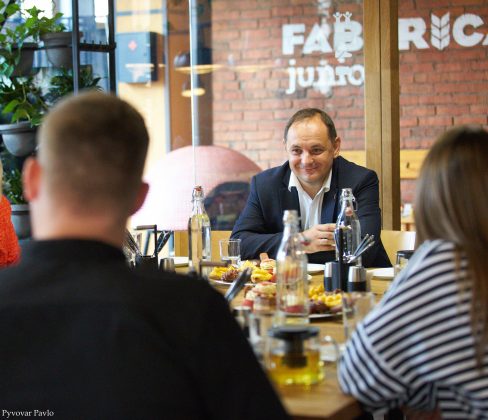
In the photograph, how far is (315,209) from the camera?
390cm

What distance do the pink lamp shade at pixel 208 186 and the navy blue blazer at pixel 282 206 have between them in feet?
5.83

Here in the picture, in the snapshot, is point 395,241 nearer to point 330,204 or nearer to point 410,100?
point 330,204

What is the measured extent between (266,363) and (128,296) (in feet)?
1.69

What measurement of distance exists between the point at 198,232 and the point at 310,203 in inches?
27.8

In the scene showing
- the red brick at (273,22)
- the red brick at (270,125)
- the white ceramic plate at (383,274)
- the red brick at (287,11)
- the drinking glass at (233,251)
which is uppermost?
the red brick at (287,11)

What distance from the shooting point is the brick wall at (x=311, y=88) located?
5.23 metres

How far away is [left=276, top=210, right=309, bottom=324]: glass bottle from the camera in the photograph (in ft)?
8.05

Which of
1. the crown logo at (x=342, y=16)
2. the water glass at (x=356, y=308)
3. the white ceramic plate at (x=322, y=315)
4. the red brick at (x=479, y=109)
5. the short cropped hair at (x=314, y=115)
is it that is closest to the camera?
the water glass at (x=356, y=308)

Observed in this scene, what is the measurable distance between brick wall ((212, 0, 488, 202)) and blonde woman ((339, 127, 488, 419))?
3411mm

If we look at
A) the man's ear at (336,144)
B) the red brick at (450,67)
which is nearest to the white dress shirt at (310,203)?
the man's ear at (336,144)

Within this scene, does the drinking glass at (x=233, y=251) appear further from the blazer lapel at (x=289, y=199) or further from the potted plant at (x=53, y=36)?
the potted plant at (x=53, y=36)

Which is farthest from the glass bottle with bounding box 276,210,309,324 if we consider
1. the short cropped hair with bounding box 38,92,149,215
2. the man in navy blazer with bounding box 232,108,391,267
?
the man in navy blazer with bounding box 232,108,391,267

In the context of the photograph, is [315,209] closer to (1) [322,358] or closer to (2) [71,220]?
(1) [322,358]

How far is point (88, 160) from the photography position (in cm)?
141
